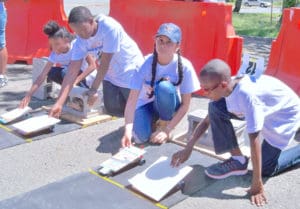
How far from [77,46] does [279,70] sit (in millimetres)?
2574

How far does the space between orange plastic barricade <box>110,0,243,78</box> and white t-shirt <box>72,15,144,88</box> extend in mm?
1268

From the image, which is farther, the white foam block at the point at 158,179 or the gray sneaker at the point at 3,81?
the gray sneaker at the point at 3,81

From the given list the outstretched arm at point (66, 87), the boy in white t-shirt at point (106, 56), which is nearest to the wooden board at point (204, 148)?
the boy in white t-shirt at point (106, 56)

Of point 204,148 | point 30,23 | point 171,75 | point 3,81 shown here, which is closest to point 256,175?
point 204,148

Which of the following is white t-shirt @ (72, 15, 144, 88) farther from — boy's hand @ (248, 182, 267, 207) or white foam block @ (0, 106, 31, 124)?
boy's hand @ (248, 182, 267, 207)

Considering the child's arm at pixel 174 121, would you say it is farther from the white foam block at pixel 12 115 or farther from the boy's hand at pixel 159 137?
the white foam block at pixel 12 115

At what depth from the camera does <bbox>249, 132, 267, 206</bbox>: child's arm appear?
321 centimetres

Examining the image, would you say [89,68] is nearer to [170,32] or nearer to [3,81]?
[170,32]

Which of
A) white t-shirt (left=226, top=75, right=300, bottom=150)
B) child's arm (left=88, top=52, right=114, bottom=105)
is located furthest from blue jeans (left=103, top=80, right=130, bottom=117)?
white t-shirt (left=226, top=75, right=300, bottom=150)

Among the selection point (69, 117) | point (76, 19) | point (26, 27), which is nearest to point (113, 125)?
point (69, 117)

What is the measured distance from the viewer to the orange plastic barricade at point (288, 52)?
5.64 meters

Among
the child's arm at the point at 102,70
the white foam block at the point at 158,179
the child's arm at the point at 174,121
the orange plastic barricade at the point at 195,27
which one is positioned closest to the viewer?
the white foam block at the point at 158,179

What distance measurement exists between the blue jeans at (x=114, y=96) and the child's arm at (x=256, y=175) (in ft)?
7.17

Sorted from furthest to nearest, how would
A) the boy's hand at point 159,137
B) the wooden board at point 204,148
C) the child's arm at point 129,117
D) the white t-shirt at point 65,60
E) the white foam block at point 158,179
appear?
the white t-shirt at point 65,60
the boy's hand at point 159,137
the wooden board at point 204,148
the child's arm at point 129,117
the white foam block at point 158,179
